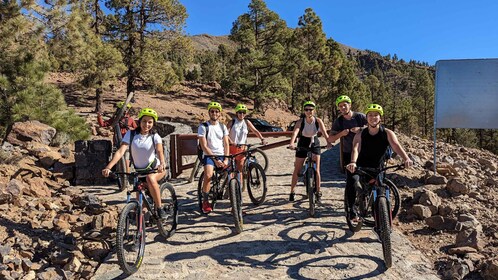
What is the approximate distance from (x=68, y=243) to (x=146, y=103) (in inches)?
1160

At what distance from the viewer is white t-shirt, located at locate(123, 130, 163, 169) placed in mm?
5175

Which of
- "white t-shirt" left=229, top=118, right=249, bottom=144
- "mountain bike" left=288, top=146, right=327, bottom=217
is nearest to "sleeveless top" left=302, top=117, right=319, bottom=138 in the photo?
"mountain bike" left=288, top=146, right=327, bottom=217

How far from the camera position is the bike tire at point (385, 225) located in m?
4.56

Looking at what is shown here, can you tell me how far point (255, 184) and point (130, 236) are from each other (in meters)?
3.27

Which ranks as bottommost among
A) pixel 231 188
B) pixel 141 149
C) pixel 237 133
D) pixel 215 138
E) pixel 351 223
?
pixel 351 223

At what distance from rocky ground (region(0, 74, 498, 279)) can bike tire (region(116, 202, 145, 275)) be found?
515mm

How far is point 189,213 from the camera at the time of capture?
23.4ft

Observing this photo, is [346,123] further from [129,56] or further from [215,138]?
[129,56]

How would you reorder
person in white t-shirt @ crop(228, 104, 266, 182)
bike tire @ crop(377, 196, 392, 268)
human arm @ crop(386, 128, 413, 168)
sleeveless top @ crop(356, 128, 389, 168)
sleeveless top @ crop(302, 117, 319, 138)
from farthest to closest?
person in white t-shirt @ crop(228, 104, 266, 182)
sleeveless top @ crop(302, 117, 319, 138)
sleeveless top @ crop(356, 128, 389, 168)
human arm @ crop(386, 128, 413, 168)
bike tire @ crop(377, 196, 392, 268)

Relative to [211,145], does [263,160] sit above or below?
below

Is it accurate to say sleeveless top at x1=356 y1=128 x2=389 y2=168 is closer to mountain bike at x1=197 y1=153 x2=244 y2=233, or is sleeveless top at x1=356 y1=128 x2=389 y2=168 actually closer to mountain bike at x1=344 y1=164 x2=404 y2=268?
mountain bike at x1=344 y1=164 x2=404 y2=268

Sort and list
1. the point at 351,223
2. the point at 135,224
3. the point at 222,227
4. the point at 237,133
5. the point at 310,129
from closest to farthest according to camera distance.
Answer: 1. the point at 135,224
2. the point at 351,223
3. the point at 222,227
4. the point at 310,129
5. the point at 237,133

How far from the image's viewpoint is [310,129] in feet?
22.3

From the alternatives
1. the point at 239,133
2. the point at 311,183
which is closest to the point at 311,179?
the point at 311,183
